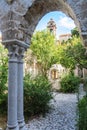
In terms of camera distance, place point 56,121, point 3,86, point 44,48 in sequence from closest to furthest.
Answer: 1. point 56,121
2. point 3,86
3. point 44,48

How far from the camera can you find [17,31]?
343cm

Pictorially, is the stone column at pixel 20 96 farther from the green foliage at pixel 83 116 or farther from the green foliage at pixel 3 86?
the green foliage at pixel 3 86

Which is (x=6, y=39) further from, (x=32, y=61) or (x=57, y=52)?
(x=32, y=61)

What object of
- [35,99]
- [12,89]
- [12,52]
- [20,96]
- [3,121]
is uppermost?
[12,52]

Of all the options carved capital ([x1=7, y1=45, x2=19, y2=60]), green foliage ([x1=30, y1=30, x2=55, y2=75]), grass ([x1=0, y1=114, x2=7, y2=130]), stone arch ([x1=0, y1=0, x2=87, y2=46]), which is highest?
green foliage ([x1=30, y1=30, x2=55, y2=75])

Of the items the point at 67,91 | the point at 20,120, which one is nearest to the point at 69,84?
the point at 67,91

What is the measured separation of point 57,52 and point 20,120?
1448cm

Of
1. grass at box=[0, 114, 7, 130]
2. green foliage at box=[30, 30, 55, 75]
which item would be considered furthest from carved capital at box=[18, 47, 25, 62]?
green foliage at box=[30, 30, 55, 75]

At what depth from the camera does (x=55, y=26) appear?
2681 centimetres

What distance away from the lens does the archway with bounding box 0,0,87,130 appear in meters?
3.38

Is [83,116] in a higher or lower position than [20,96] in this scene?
lower

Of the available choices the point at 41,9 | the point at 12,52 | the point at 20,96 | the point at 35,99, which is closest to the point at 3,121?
the point at 35,99

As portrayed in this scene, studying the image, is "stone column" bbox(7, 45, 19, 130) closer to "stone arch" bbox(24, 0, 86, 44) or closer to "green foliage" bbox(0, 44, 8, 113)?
"stone arch" bbox(24, 0, 86, 44)

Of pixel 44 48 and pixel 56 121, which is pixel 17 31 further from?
pixel 44 48
